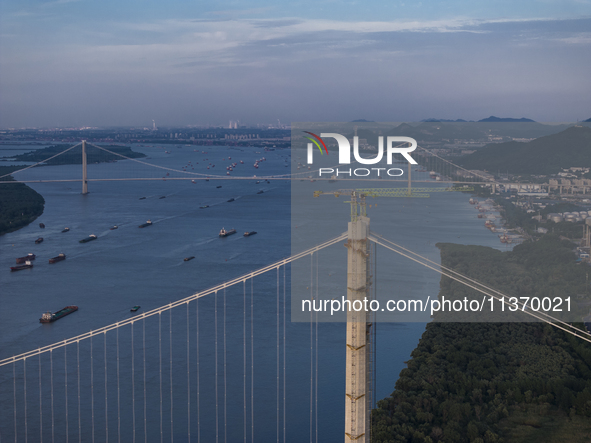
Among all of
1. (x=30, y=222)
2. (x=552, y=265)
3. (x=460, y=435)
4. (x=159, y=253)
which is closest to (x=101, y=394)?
(x=460, y=435)

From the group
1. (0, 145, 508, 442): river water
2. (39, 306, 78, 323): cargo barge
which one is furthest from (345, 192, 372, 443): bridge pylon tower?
(39, 306, 78, 323): cargo barge

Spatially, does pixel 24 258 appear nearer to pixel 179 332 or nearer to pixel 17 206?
pixel 179 332

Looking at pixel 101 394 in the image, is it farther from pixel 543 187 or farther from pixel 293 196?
pixel 543 187

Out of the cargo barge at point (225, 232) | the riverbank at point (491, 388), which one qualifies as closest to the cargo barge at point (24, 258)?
the cargo barge at point (225, 232)

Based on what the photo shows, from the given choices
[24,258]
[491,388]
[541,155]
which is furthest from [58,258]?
[541,155]

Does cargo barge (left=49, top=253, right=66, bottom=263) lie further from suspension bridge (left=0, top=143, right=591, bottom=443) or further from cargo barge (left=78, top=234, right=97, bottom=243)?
suspension bridge (left=0, top=143, right=591, bottom=443)

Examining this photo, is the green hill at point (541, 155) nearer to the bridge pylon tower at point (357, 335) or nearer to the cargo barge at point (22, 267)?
the cargo barge at point (22, 267)
